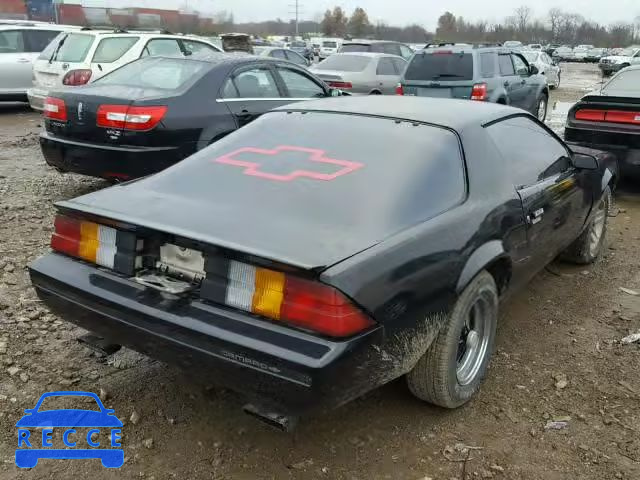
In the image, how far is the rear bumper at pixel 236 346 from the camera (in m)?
2.14

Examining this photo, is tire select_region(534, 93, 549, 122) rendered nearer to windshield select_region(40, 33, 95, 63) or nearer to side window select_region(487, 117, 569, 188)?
windshield select_region(40, 33, 95, 63)

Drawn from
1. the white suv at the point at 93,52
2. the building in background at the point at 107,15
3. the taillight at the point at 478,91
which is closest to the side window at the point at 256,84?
the white suv at the point at 93,52

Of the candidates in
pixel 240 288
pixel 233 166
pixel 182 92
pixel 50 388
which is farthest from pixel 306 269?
pixel 182 92

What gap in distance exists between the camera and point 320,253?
2.25m

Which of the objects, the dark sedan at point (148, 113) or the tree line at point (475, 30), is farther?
the tree line at point (475, 30)

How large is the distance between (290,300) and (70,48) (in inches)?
384

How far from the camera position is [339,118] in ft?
10.8

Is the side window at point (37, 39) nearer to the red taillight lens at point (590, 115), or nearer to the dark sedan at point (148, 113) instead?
the dark sedan at point (148, 113)

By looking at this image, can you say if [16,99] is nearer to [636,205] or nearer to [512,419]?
[636,205]

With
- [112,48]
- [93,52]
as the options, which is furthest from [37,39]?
[112,48]

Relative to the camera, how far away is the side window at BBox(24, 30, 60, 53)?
40.7ft

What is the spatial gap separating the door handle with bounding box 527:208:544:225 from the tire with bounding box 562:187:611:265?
1385 millimetres

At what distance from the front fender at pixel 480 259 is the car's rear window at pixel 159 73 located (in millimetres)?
3906

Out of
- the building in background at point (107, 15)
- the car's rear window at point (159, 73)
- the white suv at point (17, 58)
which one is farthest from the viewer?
the building in background at point (107, 15)
